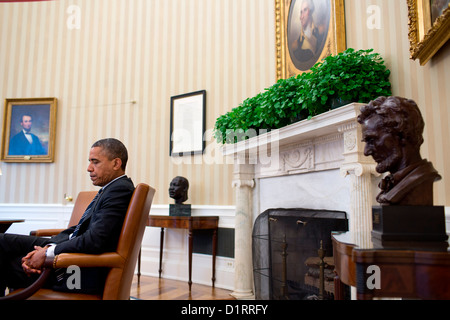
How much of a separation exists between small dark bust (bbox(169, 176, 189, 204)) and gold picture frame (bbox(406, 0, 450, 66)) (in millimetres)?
3104

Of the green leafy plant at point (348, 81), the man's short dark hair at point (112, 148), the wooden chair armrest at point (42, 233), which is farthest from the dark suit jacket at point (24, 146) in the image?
the green leafy plant at point (348, 81)

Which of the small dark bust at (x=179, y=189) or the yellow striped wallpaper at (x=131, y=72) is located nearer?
the small dark bust at (x=179, y=189)

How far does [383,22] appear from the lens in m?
2.91

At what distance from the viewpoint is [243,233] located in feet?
13.1

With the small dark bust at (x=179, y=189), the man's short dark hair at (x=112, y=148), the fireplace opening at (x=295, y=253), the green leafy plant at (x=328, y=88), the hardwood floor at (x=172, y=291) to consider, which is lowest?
the hardwood floor at (x=172, y=291)

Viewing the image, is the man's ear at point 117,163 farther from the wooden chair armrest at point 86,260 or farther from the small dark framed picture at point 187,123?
the small dark framed picture at point 187,123

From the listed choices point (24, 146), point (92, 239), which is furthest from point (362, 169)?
point (24, 146)

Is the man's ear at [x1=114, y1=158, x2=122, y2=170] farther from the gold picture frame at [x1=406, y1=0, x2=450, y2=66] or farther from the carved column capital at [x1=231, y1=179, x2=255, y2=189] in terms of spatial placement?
the gold picture frame at [x1=406, y1=0, x2=450, y2=66]

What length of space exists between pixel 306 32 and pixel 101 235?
3150 mm

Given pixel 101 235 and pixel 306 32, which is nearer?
pixel 101 235

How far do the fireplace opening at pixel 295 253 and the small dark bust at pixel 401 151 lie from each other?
1323 millimetres

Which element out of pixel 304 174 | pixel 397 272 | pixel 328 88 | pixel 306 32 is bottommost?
pixel 397 272

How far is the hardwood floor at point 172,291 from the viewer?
400 centimetres

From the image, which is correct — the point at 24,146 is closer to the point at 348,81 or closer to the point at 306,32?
the point at 306,32
